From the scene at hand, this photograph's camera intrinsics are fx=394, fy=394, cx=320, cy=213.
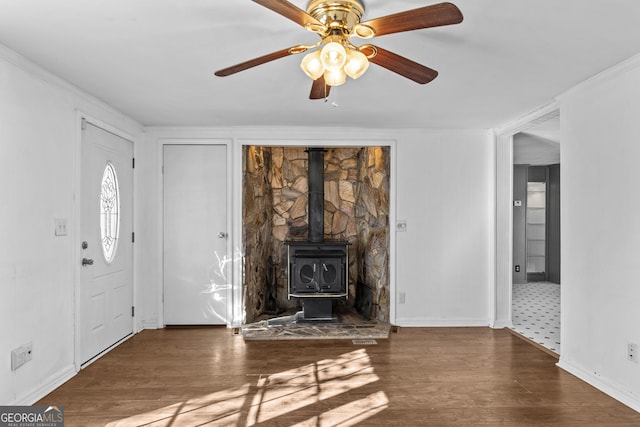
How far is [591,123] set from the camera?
2.90 m

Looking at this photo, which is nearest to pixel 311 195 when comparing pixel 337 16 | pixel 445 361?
pixel 445 361

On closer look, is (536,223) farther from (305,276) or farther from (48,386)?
(48,386)

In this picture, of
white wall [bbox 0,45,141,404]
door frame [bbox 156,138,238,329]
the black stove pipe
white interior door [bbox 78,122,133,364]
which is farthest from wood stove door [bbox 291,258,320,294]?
white wall [bbox 0,45,141,404]

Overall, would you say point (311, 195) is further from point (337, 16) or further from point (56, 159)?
point (337, 16)

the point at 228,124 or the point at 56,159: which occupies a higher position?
the point at 228,124

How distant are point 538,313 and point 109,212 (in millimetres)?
5079

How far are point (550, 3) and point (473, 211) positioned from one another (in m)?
2.89

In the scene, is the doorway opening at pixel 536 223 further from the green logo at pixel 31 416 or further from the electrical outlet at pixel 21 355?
the electrical outlet at pixel 21 355

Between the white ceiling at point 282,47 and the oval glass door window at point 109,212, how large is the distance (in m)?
0.65

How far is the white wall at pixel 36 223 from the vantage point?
2.38 meters

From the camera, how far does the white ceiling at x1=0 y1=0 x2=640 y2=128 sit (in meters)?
1.91

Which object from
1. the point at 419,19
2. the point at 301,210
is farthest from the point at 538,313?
the point at 419,19

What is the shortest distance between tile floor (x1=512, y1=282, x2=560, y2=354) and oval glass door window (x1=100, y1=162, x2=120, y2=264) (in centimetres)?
417

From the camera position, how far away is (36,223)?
8.63 feet
